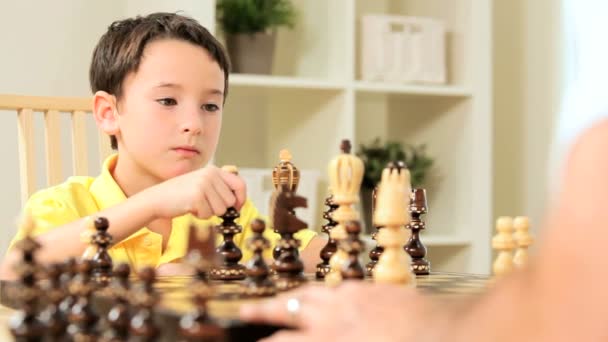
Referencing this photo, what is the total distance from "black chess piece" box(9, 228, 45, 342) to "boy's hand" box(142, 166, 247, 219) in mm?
508

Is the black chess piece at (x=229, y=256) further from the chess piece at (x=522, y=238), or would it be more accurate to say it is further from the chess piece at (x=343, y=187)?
the chess piece at (x=522, y=238)

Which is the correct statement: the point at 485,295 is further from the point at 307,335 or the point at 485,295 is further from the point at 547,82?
the point at 547,82

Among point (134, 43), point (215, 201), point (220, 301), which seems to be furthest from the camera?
point (134, 43)

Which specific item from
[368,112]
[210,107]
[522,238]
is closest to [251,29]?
[368,112]

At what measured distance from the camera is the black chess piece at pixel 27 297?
832 mm

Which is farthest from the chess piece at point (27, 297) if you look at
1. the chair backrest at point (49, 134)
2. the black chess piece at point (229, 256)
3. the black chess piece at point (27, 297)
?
the chair backrest at point (49, 134)

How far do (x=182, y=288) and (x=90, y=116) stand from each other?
2127 mm

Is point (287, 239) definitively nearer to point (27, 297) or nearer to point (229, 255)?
point (229, 255)

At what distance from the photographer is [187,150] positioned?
1.84m

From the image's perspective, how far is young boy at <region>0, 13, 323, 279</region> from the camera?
156 cm

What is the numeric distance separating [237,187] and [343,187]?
0.88ft

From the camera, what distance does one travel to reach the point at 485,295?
2.29ft

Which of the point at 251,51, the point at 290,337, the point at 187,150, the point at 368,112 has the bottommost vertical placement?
the point at 290,337

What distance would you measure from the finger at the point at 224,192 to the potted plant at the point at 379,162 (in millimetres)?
1956
